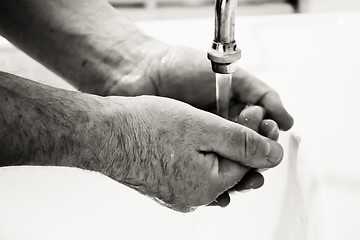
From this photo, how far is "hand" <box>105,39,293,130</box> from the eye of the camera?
1.98ft

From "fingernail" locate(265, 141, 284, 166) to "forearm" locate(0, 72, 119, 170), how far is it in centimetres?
16

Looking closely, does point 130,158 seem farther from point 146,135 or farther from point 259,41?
point 259,41

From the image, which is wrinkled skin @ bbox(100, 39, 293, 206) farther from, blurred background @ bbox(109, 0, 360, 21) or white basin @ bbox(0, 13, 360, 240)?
blurred background @ bbox(109, 0, 360, 21)

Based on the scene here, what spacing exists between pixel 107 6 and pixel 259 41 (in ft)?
0.66

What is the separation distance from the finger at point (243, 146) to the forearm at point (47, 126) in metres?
0.11

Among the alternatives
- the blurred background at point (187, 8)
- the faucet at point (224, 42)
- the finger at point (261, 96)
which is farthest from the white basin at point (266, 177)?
the blurred background at point (187, 8)

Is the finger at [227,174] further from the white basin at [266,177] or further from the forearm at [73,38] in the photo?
the forearm at [73,38]

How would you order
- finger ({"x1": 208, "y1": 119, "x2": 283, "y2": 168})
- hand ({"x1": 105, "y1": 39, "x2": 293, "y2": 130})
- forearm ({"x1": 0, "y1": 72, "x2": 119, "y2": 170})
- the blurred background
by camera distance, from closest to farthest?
forearm ({"x1": 0, "y1": 72, "x2": 119, "y2": 170}) → finger ({"x1": 208, "y1": 119, "x2": 283, "y2": 168}) → hand ({"x1": 105, "y1": 39, "x2": 293, "y2": 130}) → the blurred background

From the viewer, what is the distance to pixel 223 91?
1.78 ft

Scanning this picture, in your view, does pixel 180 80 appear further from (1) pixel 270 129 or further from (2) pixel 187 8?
(2) pixel 187 8

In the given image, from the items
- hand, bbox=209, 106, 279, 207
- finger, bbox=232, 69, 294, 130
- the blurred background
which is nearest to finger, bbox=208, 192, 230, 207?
hand, bbox=209, 106, 279, 207

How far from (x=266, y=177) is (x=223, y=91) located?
0.14 meters

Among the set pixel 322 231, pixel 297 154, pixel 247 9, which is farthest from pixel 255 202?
pixel 247 9

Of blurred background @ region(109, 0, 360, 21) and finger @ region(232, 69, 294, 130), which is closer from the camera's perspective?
finger @ region(232, 69, 294, 130)
